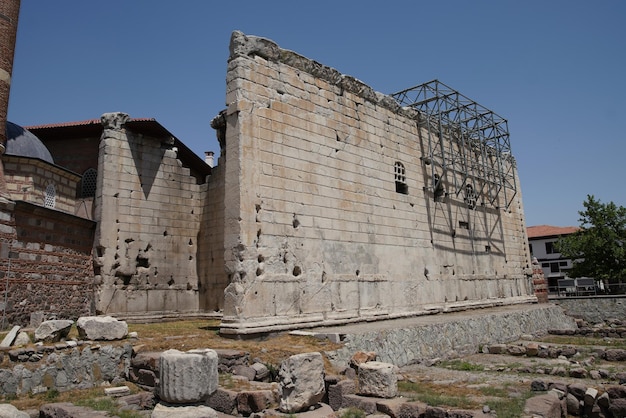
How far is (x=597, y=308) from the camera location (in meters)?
21.5

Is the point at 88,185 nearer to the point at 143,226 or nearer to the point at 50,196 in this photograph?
the point at 50,196

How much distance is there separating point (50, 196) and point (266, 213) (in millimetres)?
8753

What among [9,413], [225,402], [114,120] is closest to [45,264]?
[114,120]

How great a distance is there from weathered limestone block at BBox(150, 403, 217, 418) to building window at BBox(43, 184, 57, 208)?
39.8 ft

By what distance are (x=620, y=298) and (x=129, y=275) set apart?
68.6 feet

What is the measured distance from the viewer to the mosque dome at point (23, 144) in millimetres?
14371

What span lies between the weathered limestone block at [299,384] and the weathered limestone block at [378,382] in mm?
766

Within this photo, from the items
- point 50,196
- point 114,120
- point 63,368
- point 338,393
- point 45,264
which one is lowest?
point 338,393

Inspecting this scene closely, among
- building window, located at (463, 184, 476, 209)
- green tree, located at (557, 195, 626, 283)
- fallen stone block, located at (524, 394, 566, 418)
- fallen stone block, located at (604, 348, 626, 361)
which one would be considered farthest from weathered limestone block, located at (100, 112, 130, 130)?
green tree, located at (557, 195, 626, 283)

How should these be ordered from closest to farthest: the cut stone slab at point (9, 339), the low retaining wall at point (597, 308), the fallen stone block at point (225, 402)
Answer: the fallen stone block at point (225, 402) < the cut stone slab at point (9, 339) < the low retaining wall at point (597, 308)

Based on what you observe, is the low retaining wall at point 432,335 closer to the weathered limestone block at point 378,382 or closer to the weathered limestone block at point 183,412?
the weathered limestone block at point 378,382

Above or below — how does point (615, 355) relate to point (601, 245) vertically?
below

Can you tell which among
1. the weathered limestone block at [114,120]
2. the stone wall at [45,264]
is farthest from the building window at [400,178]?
the stone wall at [45,264]

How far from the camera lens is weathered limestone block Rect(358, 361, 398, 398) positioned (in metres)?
6.54
